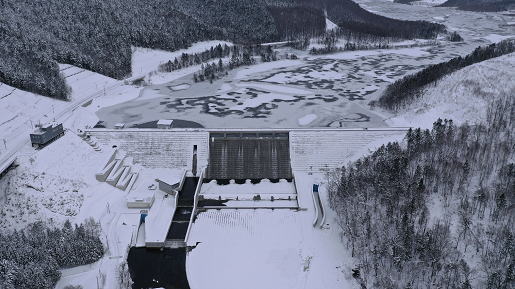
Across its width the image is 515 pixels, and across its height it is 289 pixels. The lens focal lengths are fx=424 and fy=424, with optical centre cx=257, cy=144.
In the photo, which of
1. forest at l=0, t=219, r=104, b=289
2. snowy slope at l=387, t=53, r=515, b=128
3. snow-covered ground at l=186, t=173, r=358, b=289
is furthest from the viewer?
snowy slope at l=387, t=53, r=515, b=128

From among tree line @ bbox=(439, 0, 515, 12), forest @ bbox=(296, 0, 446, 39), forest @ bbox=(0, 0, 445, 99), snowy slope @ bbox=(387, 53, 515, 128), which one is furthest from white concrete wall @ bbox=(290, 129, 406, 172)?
tree line @ bbox=(439, 0, 515, 12)

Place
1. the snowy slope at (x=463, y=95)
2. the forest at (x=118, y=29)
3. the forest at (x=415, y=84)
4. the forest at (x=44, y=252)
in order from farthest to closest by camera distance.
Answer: the forest at (x=118, y=29) < the forest at (x=415, y=84) < the snowy slope at (x=463, y=95) < the forest at (x=44, y=252)

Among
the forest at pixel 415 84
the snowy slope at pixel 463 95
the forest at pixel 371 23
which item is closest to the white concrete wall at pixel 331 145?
the snowy slope at pixel 463 95

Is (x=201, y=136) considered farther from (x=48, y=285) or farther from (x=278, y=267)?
(x=48, y=285)

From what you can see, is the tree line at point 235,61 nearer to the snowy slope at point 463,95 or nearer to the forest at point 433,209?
the snowy slope at point 463,95

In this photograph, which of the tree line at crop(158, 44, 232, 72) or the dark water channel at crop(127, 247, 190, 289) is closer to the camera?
the dark water channel at crop(127, 247, 190, 289)

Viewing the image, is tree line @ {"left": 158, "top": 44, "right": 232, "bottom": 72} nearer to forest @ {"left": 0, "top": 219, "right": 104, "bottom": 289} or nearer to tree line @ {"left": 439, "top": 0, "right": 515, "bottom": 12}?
forest @ {"left": 0, "top": 219, "right": 104, "bottom": 289}
